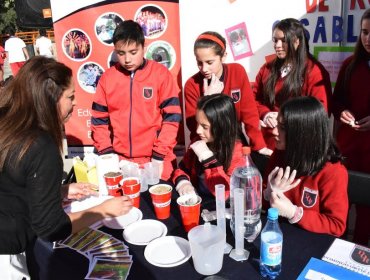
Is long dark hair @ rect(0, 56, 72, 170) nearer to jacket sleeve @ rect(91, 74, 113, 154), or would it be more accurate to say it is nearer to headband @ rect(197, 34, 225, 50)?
jacket sleeve @ rect(91, 74, 113, 154)

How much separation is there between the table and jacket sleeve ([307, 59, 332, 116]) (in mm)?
1284

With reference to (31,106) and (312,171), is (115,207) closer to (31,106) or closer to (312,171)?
(31,106)

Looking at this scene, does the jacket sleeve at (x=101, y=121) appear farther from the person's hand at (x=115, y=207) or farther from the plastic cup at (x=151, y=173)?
the person's hand at (x=115, y=207)

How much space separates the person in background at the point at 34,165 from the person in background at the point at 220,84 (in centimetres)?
118

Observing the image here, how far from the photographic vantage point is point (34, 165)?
1.37m

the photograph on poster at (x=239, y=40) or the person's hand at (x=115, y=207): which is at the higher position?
the photograph on poster at (x=239, y=40)

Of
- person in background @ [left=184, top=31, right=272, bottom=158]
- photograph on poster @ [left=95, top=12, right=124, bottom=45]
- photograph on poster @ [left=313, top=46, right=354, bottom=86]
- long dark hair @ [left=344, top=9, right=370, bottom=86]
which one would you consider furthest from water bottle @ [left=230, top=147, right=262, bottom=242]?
photograph on poster @ [left=95, top=12, right=124, bottom=45]

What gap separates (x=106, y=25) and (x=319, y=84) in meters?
2.01

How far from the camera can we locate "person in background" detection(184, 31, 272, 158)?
8.27ft

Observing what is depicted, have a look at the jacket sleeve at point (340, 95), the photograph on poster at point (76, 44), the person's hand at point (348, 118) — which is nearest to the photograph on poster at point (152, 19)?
the photograph on poster at point (76, 44)

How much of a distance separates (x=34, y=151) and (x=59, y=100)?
0.29 meters

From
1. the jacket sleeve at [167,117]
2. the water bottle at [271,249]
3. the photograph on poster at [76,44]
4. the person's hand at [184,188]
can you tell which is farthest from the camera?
the photograph on poster at [76,44]

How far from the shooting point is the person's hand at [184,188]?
188cm

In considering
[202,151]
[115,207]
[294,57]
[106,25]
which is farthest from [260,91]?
[115,207]
